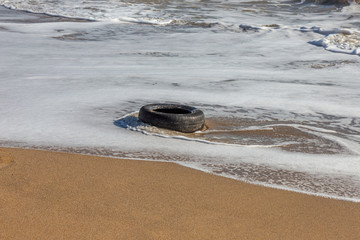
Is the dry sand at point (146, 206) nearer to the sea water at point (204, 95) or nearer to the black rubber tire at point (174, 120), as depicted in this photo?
the sea water at point (204, 95)

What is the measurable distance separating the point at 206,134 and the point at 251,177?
120 centimetres

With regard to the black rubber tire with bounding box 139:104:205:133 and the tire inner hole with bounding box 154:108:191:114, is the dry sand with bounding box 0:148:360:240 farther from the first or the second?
the tire inner hole with bounding box 154:108:191:114

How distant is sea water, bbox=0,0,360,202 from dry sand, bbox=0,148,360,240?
31 cm

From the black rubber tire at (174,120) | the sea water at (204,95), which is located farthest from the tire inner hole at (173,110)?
the sea water at (204,95)

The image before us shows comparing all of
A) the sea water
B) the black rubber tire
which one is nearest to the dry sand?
the sea water

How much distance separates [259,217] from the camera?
2631 mm

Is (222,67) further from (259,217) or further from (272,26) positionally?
(272,26)

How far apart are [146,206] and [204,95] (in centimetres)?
367

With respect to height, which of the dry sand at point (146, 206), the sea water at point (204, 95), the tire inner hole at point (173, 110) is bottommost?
the sea water at point (204, 95)

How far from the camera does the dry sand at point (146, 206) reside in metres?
2.40

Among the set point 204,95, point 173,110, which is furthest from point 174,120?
point 204,95

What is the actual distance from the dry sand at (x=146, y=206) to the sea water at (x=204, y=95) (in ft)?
1.00

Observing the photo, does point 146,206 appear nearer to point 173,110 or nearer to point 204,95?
point 173,110

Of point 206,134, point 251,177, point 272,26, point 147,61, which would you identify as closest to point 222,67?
point 147,61
